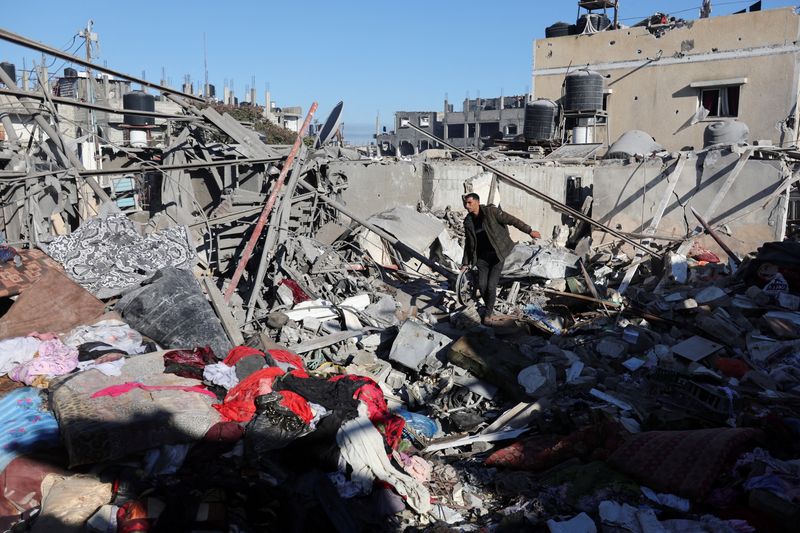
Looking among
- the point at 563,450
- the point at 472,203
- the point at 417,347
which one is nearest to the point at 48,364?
the point at 417,347

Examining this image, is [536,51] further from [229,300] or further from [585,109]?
[229,300]

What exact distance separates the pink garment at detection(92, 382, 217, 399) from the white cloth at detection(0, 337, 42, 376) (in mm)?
1178

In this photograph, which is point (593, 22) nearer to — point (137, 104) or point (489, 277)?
point (137, 104)

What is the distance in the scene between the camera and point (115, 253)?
23.4 ft

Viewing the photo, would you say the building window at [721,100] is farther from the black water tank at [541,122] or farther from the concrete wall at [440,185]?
the concrete wall at [440,185]

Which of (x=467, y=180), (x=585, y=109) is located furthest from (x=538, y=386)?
(x=585, y=109)

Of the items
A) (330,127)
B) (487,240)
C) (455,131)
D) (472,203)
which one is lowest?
(487,240)

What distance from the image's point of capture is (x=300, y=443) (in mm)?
4598

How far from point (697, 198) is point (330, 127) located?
6.49 meters

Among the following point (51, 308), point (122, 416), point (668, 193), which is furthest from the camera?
point (668, 193)

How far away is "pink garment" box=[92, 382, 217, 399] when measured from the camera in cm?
457

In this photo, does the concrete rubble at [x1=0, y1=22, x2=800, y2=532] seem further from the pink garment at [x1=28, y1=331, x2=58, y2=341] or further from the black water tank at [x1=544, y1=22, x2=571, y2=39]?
the black water tank at [x1=544, y1=22, x2=571, y2=39]

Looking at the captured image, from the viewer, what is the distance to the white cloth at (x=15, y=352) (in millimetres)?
5203

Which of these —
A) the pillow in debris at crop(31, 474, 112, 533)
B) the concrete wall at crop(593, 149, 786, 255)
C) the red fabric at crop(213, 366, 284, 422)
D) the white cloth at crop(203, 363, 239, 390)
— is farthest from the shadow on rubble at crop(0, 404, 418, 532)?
the concrete wall at crop(593, 149, 786, 255)
